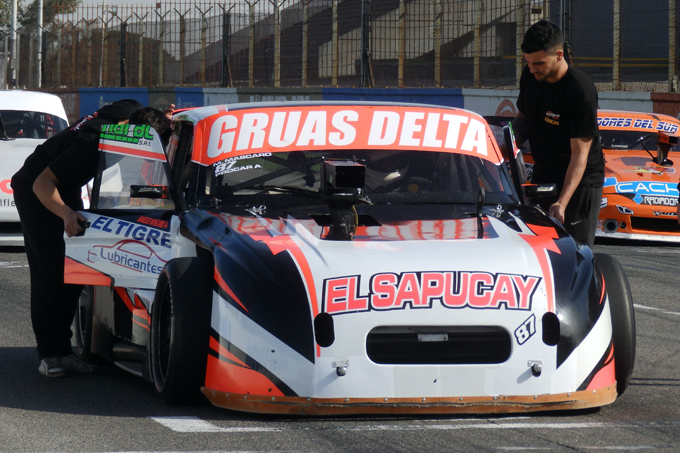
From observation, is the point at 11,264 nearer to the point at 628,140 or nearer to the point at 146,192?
the point at 146,192

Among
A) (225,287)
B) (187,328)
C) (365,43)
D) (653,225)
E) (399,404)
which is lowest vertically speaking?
(399,404)

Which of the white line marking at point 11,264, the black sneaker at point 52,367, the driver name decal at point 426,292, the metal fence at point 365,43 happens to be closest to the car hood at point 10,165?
the white line marking at point 11,264

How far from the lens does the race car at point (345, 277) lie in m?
A: 4.13

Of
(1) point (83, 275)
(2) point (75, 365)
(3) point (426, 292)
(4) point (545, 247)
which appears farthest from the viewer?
(2) point (75, 365)

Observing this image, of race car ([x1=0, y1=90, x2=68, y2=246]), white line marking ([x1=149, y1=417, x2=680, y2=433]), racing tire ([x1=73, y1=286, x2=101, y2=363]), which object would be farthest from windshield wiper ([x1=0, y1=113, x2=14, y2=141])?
white line marking ([x1=149, y1=417, x2=680, y2=433])

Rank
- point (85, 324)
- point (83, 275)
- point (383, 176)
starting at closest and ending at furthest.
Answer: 1. point (83, 275)
2. point (383, 176)
3. point (85, 324)

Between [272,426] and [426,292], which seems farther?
[272,426]

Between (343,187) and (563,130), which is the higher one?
(563,130)

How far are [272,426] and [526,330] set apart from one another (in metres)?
1.07

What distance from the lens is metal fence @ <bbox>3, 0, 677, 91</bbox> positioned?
58.9 feet

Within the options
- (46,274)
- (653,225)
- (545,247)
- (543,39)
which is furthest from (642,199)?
(46,274)

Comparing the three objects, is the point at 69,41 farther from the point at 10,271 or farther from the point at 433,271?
the point at 433,271

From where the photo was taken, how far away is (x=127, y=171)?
18.6ft

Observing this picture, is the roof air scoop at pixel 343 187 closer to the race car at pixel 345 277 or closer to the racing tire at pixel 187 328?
the race car at pixel 345 277
